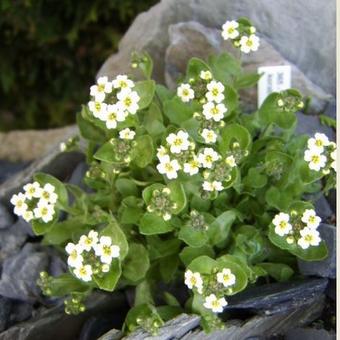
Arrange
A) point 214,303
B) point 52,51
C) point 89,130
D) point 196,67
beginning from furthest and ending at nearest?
point 52,51
point 89,130
point 196,67
point 214,303

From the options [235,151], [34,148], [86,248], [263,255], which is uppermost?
[235,151]

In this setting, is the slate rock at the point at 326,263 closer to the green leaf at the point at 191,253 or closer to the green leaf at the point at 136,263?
the green leaf at the point at 191,253

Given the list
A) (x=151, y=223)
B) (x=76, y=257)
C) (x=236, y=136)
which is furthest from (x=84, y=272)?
(x=236, y=136)

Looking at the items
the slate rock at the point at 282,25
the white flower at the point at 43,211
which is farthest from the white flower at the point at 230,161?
the slate rock at the point at 282,25

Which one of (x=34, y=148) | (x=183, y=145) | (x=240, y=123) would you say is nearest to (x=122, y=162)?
(x=183, y=145)

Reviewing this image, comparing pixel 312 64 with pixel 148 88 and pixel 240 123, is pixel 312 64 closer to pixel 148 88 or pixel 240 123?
pixel 240 123

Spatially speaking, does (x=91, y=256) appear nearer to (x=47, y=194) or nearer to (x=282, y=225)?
(x=47, y=194)

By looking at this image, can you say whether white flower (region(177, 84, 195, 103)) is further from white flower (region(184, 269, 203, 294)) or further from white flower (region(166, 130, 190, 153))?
white flower (region(184, 269, 203, 294))
